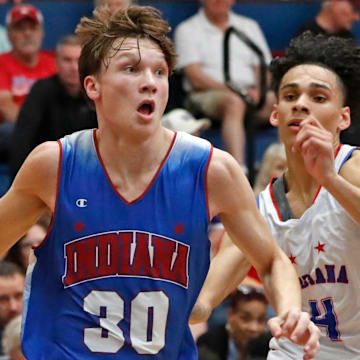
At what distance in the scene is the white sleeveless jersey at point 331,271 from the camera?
430cm

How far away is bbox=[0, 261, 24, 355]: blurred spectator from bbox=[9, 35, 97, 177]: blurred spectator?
1.27 metres

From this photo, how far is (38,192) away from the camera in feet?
12.0

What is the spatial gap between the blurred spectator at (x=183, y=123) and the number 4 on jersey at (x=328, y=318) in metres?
3.41

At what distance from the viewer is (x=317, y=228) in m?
4.38

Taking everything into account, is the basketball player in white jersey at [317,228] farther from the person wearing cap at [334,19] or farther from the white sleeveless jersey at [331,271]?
the person wearing cap at [334,19]

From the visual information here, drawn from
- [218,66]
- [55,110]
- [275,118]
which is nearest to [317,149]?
[275,118]

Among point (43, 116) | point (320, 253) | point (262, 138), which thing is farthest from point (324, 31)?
point (320, 253)

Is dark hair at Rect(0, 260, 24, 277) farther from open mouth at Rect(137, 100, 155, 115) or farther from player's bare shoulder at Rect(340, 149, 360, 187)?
open mouth at Rect(137, 100, 155, 115)

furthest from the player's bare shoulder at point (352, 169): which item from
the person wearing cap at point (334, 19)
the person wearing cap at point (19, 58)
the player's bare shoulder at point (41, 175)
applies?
the person wearing cap at point (334, 19)

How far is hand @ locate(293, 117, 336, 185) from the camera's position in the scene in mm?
3807

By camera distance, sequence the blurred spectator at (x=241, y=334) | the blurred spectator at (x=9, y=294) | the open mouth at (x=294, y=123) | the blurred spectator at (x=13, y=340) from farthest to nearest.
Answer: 1. the blurred spectator at (x=9, y=294)
2. the blurred spectator at (x=241, y=334)
3. the blurred spectator at (x=13, y=340)
4. the open mouth at (x=294, y=123)

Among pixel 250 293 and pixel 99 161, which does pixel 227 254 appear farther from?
pixel 250 293

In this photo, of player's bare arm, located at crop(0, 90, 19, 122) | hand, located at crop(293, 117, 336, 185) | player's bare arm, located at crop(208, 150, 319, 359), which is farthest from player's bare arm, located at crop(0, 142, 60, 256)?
player's bare arm, located at crop(0, 90, 19, 122)

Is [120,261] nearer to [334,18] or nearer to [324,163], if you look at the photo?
[324,163]
